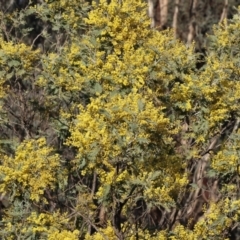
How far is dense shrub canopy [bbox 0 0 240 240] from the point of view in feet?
16.8

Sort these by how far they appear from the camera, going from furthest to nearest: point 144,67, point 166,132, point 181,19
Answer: point 181,19, point 144,67, point 166,132

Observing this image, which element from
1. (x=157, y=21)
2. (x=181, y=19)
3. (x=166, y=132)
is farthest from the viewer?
(x=181, y=19)

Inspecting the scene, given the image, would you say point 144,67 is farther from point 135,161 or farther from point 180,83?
point 135,161

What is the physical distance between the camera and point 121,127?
502cm

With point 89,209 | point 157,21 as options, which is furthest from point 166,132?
point 157,21

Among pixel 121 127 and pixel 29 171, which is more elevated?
pixel 121 127

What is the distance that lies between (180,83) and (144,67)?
1.58 feet

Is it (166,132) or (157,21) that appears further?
(157,21)

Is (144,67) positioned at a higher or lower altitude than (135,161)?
higher

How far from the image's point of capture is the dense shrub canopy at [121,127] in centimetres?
511

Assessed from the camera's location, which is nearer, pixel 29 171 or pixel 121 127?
pixel 121 127

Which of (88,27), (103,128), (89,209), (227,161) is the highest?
(88,27)

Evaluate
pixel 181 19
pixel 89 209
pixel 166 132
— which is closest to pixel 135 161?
pixel 166 132

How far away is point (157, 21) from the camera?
43.8 feet
